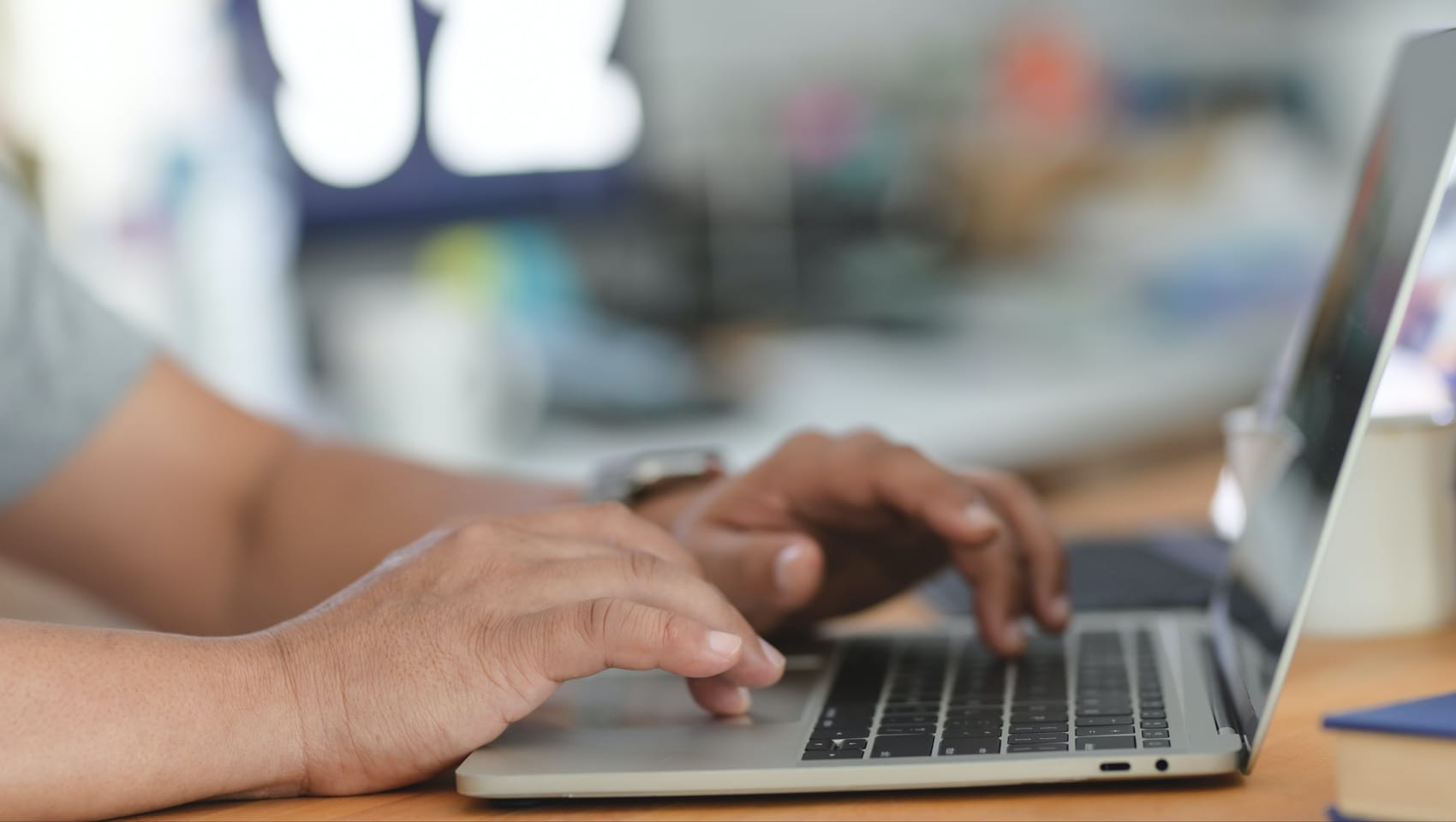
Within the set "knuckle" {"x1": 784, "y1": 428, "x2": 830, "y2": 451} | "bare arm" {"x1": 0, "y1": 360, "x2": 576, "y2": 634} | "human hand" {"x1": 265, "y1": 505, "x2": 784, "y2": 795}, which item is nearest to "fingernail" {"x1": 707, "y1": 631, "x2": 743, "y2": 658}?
"human hand" {"x1": 265, "y1": 505, "x2": 784, "y2": 795}

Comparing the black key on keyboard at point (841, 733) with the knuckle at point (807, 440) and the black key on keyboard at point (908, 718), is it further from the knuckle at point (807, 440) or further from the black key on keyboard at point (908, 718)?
the knuckle at point (807, 440)

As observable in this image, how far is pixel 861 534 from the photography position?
0.76 meters

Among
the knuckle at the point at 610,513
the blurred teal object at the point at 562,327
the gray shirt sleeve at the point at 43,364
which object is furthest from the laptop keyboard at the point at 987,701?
the blurred teal object at the point at 562,327

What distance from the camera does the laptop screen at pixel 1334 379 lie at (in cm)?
50

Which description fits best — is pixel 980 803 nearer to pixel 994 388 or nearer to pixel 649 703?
pixel 649 703

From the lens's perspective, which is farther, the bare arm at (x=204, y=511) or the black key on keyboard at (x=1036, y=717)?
the bare arm at (x=204, y=511)

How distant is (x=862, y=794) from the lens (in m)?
0.50

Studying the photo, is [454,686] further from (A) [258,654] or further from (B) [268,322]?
(B) [268,322]

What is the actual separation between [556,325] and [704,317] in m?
0.34

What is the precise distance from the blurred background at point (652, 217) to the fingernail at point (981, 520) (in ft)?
4.35

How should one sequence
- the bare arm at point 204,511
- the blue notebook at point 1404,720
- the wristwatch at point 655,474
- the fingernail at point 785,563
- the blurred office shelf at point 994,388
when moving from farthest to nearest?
the blurred office shelf at point 994,388, the bare arm at point 204,511, the wristwatch at point 655,474, the fingernail at point 785,563, the blue notebook at point 1404,720

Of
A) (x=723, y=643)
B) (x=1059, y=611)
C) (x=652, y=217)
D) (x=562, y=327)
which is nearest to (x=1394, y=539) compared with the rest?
(x=1059, y=611)

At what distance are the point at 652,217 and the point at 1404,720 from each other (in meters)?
2.59

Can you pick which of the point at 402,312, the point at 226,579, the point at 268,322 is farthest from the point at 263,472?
the point at 268,322
